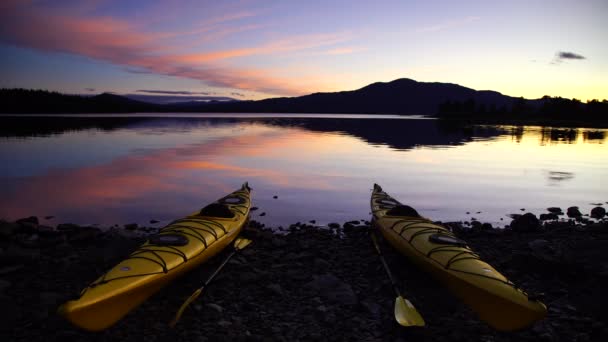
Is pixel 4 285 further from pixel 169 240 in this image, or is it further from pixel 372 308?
pixel 372 308

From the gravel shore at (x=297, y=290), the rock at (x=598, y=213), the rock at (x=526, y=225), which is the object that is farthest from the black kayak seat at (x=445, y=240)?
the rock at (x=598, y=213)

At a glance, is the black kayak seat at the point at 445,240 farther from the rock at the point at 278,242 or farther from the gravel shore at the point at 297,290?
the rock at the point at 278,242

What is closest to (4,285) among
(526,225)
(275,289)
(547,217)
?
(275,289)

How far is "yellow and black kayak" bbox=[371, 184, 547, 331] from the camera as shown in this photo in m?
5.26

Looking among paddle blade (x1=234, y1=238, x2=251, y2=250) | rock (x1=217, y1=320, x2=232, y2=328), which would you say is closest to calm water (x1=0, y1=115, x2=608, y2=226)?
paddle blade (x1=234, y1=238, x2=251, y2=250)

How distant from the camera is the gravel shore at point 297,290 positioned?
5.56m

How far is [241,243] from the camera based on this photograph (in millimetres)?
8930

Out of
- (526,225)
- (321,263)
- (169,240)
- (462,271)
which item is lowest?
(321,263)

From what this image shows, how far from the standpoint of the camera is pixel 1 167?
895 inches

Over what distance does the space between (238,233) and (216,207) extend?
86cm

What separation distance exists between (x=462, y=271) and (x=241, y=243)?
4947mm

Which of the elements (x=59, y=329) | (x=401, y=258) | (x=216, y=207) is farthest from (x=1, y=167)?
(x=401, y=258)

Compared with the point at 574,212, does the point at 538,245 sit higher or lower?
higher

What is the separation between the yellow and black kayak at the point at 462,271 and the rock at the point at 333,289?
1592mm
